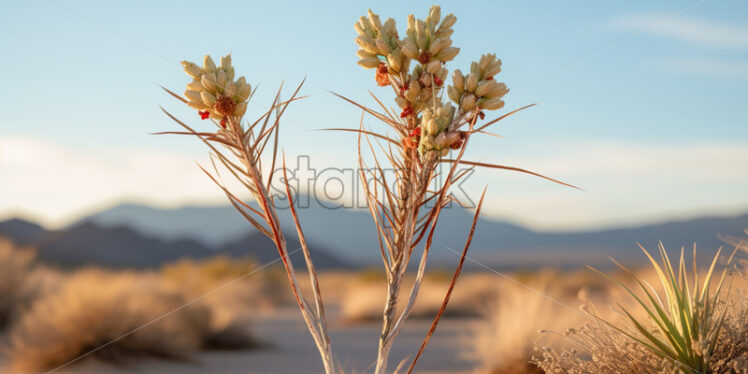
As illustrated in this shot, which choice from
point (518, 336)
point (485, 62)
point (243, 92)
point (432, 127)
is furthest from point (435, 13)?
point (518, 336)

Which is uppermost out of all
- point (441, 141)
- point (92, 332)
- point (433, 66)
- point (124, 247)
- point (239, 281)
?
point (433, 66)

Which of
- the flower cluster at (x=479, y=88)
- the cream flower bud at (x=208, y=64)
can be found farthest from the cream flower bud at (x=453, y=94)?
the cream flower bud at (x=208, y=64)

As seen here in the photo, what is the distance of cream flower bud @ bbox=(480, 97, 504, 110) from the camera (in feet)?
5.47

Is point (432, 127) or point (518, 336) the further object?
point (518, 336)

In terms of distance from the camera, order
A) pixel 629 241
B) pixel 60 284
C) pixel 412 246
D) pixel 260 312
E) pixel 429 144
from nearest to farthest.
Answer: pixel 429 144
pixel 412 246
pixel 60 284
pixel 260 312
pixel 629 241

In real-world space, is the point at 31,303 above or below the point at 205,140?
below

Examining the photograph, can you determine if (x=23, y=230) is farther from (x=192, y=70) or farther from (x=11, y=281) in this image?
(x=192, y=70)

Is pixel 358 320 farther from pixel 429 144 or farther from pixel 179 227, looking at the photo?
pixel 179 227

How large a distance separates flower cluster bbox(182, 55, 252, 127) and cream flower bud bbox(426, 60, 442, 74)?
1.67 feet

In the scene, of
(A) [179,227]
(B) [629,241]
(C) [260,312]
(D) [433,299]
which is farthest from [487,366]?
(A) [179,227]

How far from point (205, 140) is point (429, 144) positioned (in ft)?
2.16

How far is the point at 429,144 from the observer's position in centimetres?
162

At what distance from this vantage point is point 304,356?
7.31 m

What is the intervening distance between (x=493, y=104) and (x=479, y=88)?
0.06 meters
